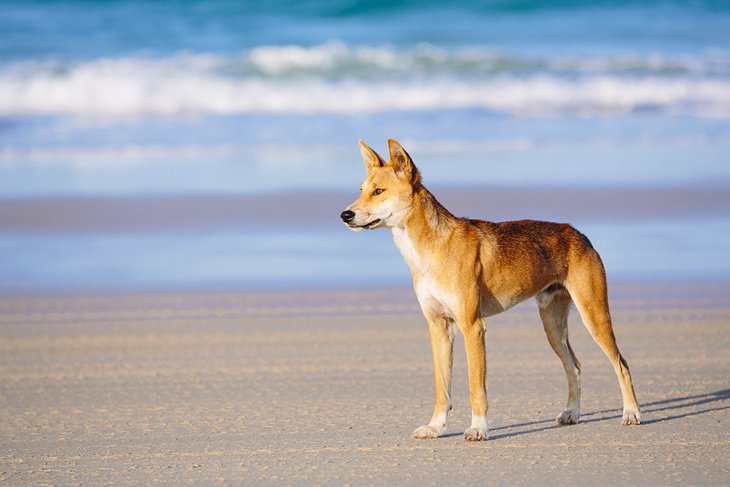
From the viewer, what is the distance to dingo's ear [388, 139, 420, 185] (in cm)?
636

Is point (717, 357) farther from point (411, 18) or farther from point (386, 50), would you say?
point (411, 18)

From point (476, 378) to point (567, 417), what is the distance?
2.43 feet

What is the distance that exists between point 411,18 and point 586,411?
30798 millimetres

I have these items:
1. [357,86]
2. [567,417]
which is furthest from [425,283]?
[357,86]

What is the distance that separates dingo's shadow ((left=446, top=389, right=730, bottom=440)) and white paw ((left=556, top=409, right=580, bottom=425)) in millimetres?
43

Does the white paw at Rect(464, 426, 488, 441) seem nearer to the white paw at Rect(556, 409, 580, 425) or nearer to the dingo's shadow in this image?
the dingo's shadow

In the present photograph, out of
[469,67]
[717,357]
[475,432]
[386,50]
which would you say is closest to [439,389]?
[475,432]

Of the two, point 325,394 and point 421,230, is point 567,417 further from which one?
point 325,394

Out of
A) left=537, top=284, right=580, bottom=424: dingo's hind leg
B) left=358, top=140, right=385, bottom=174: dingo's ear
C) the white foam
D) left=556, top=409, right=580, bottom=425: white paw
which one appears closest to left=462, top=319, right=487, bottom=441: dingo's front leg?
left=556, top=409, right=580, bottom=425: white paw

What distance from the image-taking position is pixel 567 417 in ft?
22.2

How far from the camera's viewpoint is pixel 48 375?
8.13 meters

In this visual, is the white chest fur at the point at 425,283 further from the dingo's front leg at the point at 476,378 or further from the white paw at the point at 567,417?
the white paw at the point at 567,417

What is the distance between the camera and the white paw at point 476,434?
6363 millimetres

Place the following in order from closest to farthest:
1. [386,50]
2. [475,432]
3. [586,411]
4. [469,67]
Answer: [475,432] < [586,411] < [469,67] < [386,50]
